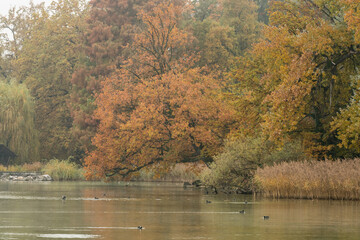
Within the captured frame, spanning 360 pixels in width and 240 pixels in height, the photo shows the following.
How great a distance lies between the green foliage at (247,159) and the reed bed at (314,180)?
2.64m

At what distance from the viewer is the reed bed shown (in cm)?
2789

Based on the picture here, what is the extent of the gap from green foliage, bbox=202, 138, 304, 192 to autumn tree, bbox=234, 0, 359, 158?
2.99 feet

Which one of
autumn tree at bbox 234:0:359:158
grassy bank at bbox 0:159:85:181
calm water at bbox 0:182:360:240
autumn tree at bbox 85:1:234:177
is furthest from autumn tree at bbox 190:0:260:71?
calm water at bbox 0:182:360:240

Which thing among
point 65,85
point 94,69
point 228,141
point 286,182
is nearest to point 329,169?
point 286,182

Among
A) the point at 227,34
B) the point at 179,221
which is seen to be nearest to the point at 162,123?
the point at 227,34

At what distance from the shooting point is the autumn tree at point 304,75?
31.6m

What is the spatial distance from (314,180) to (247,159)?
6179 mm

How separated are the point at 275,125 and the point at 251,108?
677 centimetres

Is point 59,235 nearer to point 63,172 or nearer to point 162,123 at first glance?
point 162,123

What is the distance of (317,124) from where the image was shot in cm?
3447

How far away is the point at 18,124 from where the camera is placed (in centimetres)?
6200

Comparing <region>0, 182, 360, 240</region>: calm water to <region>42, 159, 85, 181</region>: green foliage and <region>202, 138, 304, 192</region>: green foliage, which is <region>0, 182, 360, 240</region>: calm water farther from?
→ <region>42, 159, 85, 181</region>: green foliage

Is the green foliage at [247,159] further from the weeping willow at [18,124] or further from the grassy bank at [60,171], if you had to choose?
the weeping willow at [18,124]

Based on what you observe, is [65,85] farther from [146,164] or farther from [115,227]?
[115,227]
